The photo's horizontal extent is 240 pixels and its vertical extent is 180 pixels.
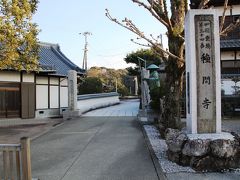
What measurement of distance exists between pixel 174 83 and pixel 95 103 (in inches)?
715

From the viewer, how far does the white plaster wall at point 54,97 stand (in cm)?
2517

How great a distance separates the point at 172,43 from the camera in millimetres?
10531

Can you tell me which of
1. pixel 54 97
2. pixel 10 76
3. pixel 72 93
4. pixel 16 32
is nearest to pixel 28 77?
pixel 10 76

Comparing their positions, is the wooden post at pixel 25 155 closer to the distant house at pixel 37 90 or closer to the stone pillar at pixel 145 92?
the stone pillar at pixel 145 92

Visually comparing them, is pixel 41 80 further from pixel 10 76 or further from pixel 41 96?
pixel 10 76

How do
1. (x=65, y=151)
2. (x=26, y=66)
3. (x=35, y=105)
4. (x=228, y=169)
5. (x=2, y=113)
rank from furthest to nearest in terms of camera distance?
(x=35, y=105) < (x=2, y=113) < (x=26, y=66) < (x=65, y=151) < (x=228, y=169)

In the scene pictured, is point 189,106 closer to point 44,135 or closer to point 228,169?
point 228,169

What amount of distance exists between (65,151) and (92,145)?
1.15 meters

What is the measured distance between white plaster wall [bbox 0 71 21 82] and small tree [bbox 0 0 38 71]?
869 cm

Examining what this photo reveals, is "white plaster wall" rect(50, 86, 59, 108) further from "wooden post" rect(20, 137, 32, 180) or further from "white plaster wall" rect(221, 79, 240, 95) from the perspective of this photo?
"wooden post" rect(20, 137, 32, 180)

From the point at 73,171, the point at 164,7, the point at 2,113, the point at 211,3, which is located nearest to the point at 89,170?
the point at 73,171

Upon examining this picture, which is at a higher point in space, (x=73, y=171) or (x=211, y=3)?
(x=211, y=3)

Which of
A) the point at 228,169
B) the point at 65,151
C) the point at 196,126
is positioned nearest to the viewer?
the point at 228,169

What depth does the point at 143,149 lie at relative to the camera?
9922mm
